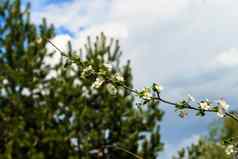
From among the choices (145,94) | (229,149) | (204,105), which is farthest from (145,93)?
(229,149)

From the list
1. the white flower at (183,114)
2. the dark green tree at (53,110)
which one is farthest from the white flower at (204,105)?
the dark green tree at (53,110)

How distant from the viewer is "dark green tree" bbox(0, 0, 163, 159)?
57.5 ft

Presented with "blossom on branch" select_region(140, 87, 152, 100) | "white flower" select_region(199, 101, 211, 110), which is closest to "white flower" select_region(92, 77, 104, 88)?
"blossom on branch" select_region(140, 87, 152, 100)

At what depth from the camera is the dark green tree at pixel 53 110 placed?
17.5m

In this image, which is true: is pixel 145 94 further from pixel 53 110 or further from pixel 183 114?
pixel 53 110

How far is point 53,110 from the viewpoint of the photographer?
59.6 ft

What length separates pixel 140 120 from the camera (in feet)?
62.8

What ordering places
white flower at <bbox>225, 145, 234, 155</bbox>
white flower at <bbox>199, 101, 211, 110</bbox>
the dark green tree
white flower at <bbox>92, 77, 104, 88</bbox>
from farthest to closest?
the dark green tree, white flower at <bbox>92, 77, 104, 88</bbox>, white flower at <bbox>199, 101, 211, 110</bbox>, white flower at <bbox>225, 145, 234, 155</bbox>

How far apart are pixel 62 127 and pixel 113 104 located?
2119 millimetres

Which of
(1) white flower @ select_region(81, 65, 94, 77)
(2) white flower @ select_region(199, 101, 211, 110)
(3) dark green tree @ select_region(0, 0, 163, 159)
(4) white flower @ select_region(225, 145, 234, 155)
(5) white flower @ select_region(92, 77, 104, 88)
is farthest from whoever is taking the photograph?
(3) dark green tree @ select_region(0, 0, 163, 159)

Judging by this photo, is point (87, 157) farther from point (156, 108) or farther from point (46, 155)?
point (156, 108)

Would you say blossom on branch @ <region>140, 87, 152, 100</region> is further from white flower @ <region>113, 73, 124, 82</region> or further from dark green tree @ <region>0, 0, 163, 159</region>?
dark green tree @ <region>0, 0, 163, 159</region>

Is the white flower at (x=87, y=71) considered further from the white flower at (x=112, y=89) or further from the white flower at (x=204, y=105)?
the white flower at (x=204, y=105)

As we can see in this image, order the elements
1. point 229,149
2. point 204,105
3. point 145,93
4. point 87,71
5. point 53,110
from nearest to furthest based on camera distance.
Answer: point 229,149, point 204,105, point 145,93, point 87,71, point 53,110
